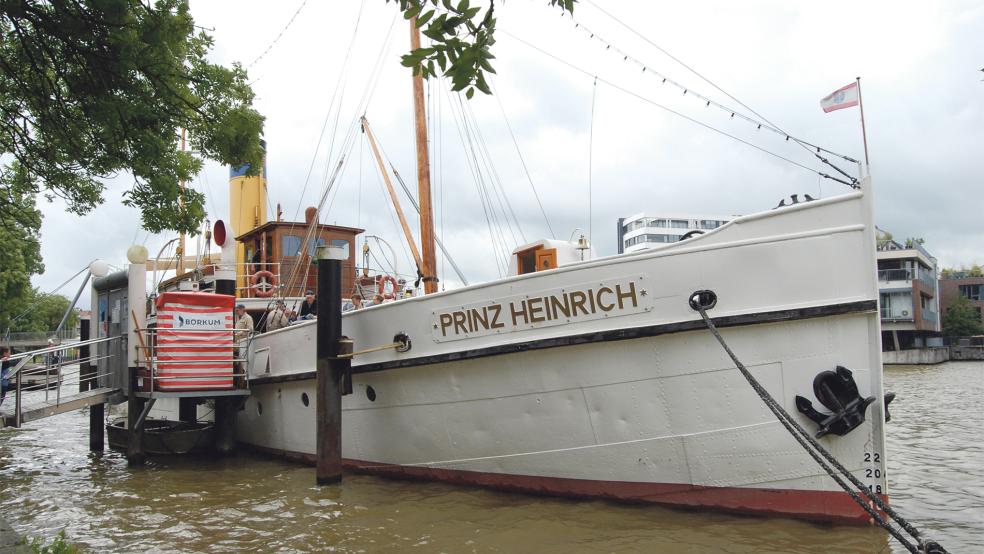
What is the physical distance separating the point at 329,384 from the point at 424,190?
3.38 meters

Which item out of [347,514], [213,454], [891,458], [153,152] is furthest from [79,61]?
[891,458]

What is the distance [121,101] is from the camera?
543 cm

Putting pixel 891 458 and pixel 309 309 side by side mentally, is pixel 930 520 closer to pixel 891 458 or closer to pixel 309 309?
pixel 891 458

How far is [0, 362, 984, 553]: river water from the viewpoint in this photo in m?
5.55

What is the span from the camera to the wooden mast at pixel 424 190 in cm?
959

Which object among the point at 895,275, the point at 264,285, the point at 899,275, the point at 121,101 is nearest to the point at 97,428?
the point at 264,285

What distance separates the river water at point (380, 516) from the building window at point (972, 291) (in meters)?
72.3

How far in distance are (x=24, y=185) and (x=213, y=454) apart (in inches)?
208

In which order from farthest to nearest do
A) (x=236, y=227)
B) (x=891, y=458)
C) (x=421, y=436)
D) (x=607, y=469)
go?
(x=236, y=227) < (x=891, y=458) < (x=421, y=436) < (x=607, y=469)

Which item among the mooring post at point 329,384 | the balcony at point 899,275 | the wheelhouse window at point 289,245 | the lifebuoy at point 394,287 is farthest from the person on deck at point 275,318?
the balcony at point 899,275

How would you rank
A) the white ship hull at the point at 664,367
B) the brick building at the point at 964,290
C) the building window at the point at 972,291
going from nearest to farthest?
the white ship hull at the point at 664,367
the brick building at the point at 964,290
the building window at the point at 972,291

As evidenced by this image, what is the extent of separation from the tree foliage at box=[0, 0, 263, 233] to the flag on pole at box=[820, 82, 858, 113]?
5.53 meters

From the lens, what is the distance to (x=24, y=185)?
6.76 m

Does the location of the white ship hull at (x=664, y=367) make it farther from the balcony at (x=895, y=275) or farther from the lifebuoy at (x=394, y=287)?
the balcony at (x=895, y=275)
